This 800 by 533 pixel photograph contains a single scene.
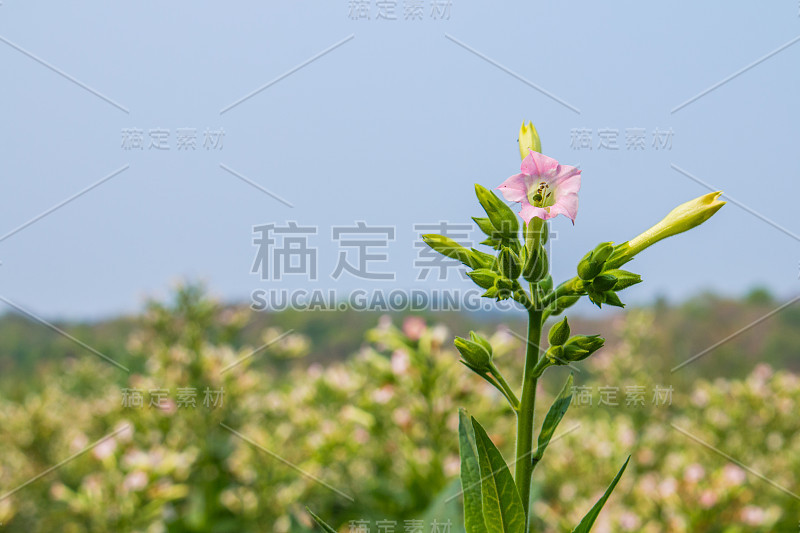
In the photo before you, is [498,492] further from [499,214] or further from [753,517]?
[753,517]

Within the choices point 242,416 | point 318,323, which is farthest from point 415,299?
point 318,323

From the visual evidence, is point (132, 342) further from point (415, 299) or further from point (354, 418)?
point (415, 299)

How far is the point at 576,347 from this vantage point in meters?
0.79

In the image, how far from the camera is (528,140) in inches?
36.1

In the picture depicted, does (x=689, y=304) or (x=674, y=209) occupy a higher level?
(x=674, y=209)

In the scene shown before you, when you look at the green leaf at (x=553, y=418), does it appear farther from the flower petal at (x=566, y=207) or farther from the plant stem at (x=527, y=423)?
the flower petal at (x=566, y=207)

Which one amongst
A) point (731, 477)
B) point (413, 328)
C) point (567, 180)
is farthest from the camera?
point (413, 328)

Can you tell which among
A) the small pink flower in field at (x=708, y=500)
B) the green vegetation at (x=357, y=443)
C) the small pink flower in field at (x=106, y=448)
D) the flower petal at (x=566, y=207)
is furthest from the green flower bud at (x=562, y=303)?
the small pink flower in field at (x=106, y=448)

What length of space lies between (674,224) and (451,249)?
0.35 metres

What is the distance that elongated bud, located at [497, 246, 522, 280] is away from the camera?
2.70 ft

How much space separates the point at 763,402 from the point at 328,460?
3.16m

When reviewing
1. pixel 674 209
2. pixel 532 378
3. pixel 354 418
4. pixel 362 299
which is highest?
pixel 674 209

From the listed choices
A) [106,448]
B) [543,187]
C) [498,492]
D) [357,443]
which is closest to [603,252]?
[543,187]

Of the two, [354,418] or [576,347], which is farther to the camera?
[354,418]
